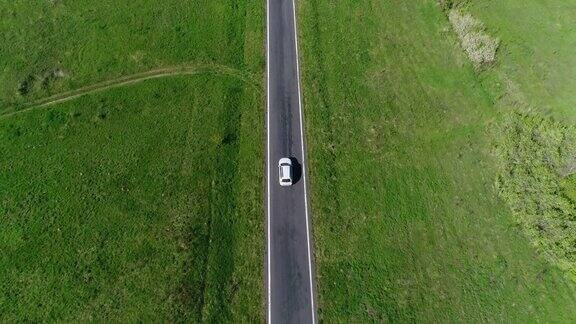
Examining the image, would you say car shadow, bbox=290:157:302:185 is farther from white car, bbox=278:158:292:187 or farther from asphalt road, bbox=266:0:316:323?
white car, bbox=278:158:292:187

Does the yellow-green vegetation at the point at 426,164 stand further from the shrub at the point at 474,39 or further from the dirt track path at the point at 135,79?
the dirt track path at the point at 135,79

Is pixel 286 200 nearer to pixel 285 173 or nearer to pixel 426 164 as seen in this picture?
pixel 285 173

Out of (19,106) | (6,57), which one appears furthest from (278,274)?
(6,57)

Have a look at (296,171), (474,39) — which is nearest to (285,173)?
(296,171)

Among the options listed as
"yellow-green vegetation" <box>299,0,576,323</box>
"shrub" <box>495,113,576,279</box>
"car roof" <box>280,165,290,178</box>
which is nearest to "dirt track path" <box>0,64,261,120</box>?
→ "yellow-green vegetation" <box>299,0,576,323</box>

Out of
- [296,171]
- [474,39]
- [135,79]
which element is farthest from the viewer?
[474,39]

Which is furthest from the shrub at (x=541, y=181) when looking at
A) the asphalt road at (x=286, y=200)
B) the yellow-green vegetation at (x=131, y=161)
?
the yellow-green vegetation at (x=131, y=161)
